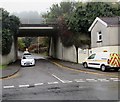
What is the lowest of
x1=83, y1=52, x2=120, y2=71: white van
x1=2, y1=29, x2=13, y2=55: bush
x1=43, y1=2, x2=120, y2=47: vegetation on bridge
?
x1=83, y1=52, x2=120, y2=71: white van

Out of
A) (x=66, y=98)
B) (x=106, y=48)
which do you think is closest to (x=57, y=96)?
(x=66, y=98)

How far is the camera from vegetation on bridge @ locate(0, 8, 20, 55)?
36469 millimetres

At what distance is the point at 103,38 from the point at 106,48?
187cm

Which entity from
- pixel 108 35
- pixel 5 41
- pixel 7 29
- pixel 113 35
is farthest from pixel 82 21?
pixel 5 41

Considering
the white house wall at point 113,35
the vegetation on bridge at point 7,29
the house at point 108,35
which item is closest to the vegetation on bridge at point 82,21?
the house at point 108,35

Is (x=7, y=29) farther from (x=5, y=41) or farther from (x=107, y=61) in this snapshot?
(x=107, y=61)

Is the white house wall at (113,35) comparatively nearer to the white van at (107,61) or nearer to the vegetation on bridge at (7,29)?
the white van at (107,61)

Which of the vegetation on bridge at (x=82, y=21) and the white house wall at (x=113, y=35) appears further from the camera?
the vegetation on bridge at (x=82, y=21)

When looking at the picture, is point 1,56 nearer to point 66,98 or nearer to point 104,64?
point 104,64

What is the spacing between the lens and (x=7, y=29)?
3881 centimetres

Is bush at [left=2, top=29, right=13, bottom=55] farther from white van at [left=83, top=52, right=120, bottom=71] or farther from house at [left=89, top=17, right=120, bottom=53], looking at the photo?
white van at [left=83, top=52, right=120, bottom=71]

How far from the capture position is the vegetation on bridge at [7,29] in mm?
36469

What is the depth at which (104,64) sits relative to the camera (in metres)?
26.3

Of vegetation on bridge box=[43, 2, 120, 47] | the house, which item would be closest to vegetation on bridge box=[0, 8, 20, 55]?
vegetation on bridge box=[43, 2, 120, 47]
